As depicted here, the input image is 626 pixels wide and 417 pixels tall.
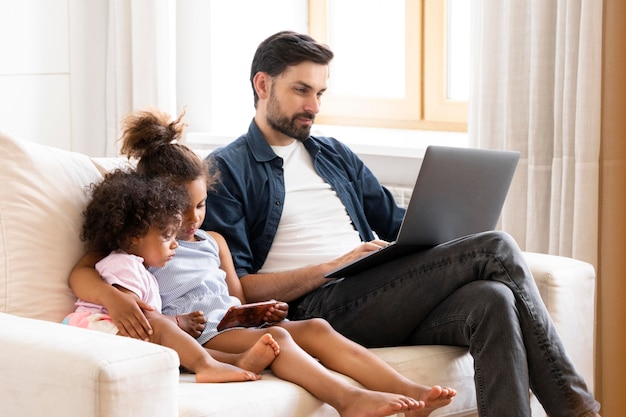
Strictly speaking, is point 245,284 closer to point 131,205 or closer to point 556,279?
point 131,205

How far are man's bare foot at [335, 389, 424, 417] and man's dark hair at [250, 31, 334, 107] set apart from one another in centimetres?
105

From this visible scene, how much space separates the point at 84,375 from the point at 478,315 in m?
0.96

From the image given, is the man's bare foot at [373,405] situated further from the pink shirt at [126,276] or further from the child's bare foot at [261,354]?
the pink shirt at [126,276]

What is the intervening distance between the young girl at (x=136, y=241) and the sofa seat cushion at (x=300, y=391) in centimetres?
11

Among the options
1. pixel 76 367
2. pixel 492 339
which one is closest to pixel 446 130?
pixel 492 339

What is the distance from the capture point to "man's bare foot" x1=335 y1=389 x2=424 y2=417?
6.82 ft

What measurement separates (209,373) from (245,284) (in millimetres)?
500

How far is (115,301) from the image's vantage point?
2.16 meters

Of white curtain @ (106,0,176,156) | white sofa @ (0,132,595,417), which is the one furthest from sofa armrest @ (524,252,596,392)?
white curtain @ (106,0,176,156)

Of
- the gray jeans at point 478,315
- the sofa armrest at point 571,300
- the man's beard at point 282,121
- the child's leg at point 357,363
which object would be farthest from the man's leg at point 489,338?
the man's beard at point 282,121

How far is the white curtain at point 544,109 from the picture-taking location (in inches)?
117

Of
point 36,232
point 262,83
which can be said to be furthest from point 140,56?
point 36,232

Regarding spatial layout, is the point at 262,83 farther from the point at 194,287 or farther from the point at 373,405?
the point at 373,405

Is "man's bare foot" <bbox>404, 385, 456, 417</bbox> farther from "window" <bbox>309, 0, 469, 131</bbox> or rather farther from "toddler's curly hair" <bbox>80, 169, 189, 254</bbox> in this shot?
"window" <bbox>309, 0, 469, 131</bbox>
